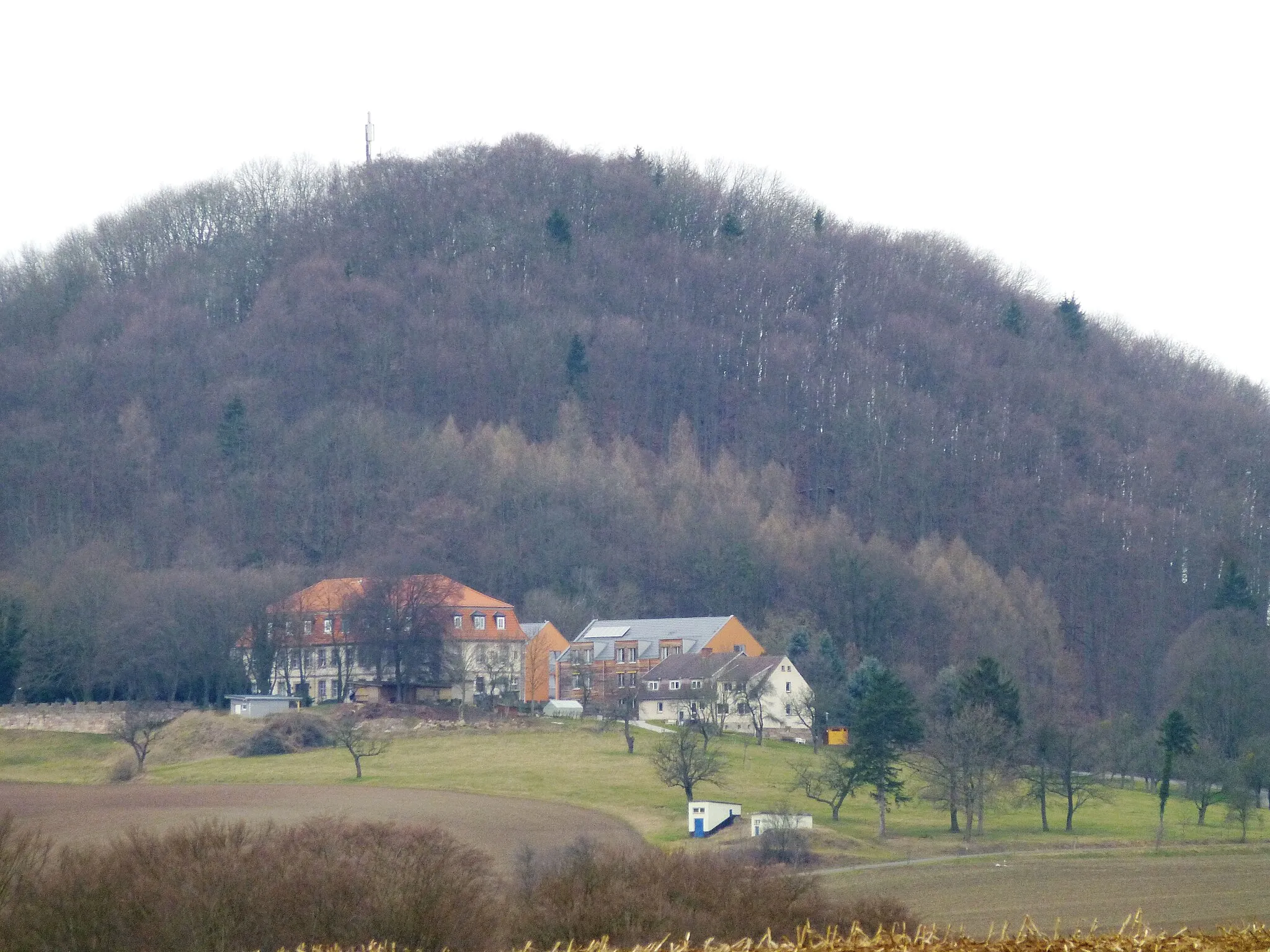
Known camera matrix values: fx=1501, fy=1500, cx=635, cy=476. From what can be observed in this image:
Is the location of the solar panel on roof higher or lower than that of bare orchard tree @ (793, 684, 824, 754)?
higher

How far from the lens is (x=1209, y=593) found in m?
97.4

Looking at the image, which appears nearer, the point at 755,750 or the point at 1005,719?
the point at 1005,719

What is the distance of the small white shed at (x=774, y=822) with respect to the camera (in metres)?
39.7

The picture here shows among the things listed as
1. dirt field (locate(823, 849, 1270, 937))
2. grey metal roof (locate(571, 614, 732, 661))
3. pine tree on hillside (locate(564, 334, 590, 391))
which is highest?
pine tree on hillside (locate(564, 334, 590, 391))

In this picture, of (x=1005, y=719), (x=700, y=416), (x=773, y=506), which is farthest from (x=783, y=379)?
(x=1005, y=719)

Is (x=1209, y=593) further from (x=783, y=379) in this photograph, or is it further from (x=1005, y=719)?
(x=1005, y=719)

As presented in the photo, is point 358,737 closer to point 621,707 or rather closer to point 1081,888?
point 621,707

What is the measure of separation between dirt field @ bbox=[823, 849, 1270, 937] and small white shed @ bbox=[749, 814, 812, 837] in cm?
345

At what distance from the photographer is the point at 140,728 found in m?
55.7

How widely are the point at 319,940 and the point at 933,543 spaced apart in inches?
3162

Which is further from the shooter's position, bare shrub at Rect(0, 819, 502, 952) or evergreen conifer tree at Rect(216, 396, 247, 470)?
evergreen conifer tree at Rect(216, 396, 247, 470)

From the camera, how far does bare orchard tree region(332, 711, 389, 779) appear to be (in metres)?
52.5

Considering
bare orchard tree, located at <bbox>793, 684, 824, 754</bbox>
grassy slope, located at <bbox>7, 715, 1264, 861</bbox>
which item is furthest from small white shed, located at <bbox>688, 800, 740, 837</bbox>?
bare orchard tree, located at <bbox>793, 684, 824, 754</bbox>

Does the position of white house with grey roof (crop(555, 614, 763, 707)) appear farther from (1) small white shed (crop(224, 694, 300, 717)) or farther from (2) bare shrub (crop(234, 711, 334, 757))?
(2) bare shrub (crop(234, 711, 334, 757))
